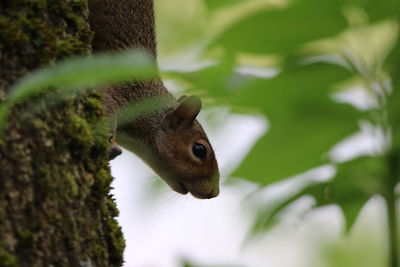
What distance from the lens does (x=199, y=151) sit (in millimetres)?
3363

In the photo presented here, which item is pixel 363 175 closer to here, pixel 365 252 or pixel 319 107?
pixel 319 107

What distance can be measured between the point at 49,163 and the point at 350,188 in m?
0.67

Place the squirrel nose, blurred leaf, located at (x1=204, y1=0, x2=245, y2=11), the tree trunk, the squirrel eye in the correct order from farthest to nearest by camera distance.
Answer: the squirrel eye < the squirrel nose < blurred leaf, located at (x1=204, y1=0, x2=245, y2=11) < the tree trunk

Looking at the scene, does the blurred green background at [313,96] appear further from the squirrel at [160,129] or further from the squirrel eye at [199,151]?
the squirrel eye at [199,151]

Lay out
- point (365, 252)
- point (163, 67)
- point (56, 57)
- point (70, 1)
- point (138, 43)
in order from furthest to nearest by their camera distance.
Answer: point (365, 252) < point (138, 43) < point (70, 1) < point (56, 57) < point (163, 67)

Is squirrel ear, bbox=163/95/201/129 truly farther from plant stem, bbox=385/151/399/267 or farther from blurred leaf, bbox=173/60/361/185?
plant stem, bbox=385/151/399/267

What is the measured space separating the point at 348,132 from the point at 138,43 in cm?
163

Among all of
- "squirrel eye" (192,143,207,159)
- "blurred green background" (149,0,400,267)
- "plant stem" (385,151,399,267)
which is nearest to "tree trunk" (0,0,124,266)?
"blurred green background" (149,0,400,267)

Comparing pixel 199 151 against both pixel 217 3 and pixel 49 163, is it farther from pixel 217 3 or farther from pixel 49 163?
pixel 49 163

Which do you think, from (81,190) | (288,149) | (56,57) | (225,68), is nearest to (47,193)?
(81,190)

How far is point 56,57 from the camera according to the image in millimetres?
1351

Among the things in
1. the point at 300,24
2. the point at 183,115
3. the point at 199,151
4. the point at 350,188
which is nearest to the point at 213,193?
the point at 199,151

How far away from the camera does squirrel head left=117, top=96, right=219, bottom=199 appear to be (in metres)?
3.27

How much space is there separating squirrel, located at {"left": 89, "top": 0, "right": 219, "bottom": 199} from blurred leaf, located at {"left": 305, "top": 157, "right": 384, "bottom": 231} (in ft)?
Result: 4.82
